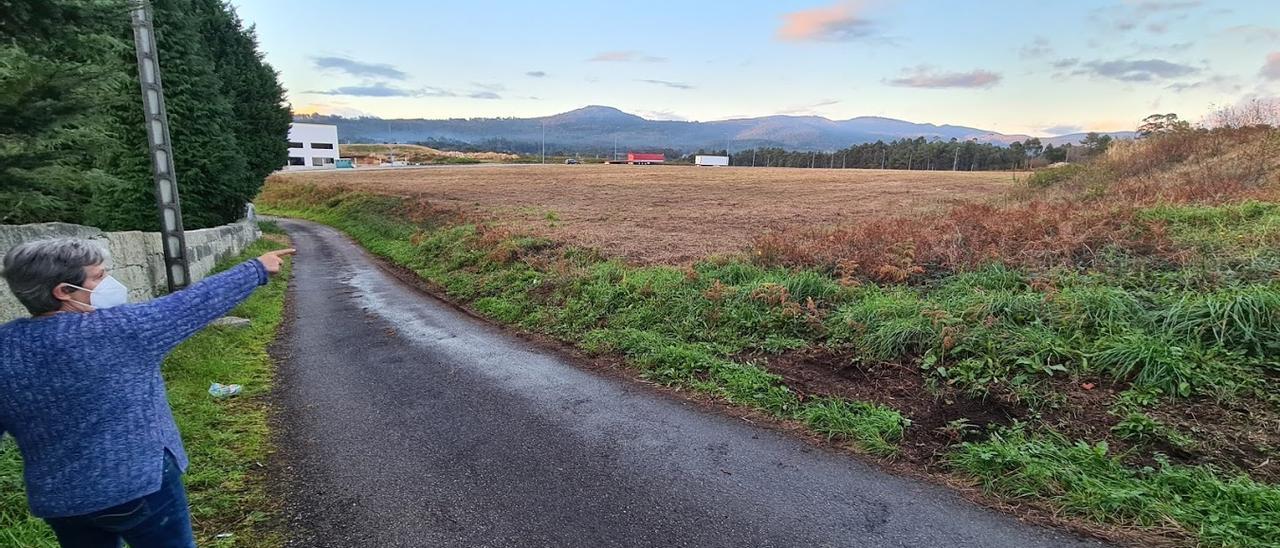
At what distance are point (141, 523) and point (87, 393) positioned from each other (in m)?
0.54

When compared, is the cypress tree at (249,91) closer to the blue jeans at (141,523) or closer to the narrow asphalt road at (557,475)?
the narrow asphalt road at (557,475)

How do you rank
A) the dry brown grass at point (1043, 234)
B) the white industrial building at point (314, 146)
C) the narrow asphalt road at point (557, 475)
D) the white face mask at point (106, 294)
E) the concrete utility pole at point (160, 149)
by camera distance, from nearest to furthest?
1. the white face mask at point (106, 294)
2. the narrow asphalt road at point (557, 475)
3. the concrete utility pole at point (160, 149)
4. the dry brown grass at point (1043, 234)
5. the white industrial building at point (314, 146)

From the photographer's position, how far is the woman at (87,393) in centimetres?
202

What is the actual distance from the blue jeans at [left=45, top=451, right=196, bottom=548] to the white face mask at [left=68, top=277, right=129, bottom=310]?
23.5 inches

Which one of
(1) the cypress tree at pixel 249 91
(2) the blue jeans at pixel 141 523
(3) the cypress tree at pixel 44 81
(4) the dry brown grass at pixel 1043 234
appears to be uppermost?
(1) the cypress tree at pixel 249 91

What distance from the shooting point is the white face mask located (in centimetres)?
217

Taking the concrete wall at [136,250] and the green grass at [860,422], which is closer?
the green grass at [860,422]

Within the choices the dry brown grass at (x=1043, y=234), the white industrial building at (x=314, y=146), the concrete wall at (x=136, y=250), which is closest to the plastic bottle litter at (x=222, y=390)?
the concrete wall at (x=136, y=250)

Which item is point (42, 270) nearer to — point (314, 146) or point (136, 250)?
point (136, 250)

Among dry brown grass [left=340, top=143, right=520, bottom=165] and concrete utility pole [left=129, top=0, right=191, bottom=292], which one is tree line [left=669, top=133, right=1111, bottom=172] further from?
concrete utility pole [left=129, top=0, right=191, bottom=292]

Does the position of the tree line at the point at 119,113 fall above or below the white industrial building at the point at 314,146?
below

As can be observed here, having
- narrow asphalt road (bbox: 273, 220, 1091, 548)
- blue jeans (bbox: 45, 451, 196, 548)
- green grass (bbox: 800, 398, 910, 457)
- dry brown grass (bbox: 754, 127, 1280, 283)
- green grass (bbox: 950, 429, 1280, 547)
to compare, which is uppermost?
dry brown grass (bbox: 754, 127, 1280, 283)


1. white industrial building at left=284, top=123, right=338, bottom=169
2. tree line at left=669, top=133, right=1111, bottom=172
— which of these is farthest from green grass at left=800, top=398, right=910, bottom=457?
white industrial building at left=284, top=123, right=338, bottom=169

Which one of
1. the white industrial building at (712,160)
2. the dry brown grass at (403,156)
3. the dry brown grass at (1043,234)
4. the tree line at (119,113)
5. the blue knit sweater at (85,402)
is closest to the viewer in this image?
the blue knit sweater at (85,402)
